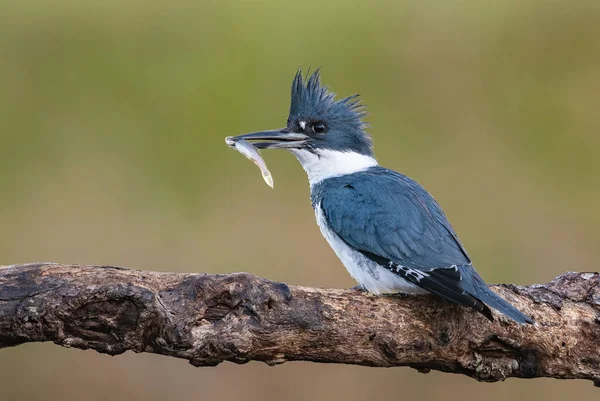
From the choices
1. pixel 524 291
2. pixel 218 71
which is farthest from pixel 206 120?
pixel 524 291

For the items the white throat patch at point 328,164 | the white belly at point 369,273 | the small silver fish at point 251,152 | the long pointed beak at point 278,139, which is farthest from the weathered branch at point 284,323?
the long pointed beak at point 278,139

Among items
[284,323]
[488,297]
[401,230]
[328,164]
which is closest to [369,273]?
[401,230]

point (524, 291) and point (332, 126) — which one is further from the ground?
point (332, 126)

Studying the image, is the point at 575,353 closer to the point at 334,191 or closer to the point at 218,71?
the point at 334,191

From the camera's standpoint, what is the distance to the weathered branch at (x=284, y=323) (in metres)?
2.43

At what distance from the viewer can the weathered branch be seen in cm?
243

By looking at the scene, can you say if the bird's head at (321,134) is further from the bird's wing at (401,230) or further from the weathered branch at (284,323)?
the weathered branch at (284,323)

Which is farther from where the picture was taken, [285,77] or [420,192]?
[285,77]

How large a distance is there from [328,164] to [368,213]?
559mm

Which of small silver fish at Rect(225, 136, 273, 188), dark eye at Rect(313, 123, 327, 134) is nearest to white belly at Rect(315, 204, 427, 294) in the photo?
small silver fish at Rect(225, 136, 273, 188)

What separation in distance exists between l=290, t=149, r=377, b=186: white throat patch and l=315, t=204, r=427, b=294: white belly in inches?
16.7

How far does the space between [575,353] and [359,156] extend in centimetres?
128

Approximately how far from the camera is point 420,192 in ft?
10.9

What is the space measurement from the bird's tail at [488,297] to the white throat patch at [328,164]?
36.6 inches
